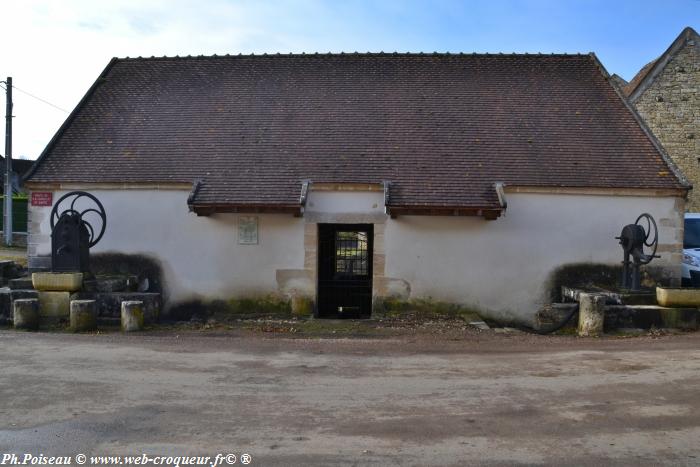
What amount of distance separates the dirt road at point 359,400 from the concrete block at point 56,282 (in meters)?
1.63

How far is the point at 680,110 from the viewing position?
2092 cm

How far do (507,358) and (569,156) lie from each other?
6097 millimetres

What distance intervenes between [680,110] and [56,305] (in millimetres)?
20859

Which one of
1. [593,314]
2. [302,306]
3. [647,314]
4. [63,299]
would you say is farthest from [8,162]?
[647,314]

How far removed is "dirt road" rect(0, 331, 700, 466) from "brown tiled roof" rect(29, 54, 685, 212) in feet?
13.1

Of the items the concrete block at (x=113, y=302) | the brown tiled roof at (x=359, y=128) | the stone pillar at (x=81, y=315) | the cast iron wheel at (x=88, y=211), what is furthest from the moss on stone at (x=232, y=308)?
the stone pillar at (x=81, y=315)

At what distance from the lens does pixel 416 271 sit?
11.7 m

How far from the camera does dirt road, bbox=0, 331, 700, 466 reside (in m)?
4.57

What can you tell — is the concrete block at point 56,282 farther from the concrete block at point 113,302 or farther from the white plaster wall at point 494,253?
the white plaster wall at point 494,253

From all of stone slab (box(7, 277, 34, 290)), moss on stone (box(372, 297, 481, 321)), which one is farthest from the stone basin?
stone slab (box(7, 277, 34, 290))

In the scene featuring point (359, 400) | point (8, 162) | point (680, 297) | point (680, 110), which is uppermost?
point (680, 110)

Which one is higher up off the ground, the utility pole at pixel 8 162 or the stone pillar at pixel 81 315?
the utility pole at pixel 8 162

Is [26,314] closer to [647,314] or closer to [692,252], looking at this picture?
[647,314]

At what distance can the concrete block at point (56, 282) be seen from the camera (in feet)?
34.0
